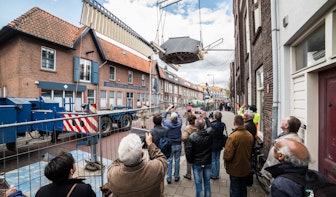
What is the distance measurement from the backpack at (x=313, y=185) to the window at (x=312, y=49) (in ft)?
5.95

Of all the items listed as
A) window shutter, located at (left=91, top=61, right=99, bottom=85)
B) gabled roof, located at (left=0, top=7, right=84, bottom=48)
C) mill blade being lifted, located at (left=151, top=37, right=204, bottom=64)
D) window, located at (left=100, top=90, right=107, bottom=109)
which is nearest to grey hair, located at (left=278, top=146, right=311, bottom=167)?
mill blade being lifted, located at (left=151, top=37, right=204, bottom=64)

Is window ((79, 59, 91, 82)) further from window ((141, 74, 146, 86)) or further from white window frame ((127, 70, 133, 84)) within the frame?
window ((141, 74, 146, 86))

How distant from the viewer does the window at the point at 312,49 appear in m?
2.33

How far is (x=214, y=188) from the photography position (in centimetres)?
351

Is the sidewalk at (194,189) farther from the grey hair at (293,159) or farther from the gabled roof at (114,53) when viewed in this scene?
the gabled roof at (114,53)

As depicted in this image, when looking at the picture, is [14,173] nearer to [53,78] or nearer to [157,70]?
[53,78]

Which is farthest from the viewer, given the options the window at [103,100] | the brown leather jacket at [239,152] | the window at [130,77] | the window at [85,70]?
the window at [130,77]

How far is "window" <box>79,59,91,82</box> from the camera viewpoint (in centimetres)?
1365

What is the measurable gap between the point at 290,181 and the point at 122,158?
1.37m

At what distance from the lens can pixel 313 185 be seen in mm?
1160

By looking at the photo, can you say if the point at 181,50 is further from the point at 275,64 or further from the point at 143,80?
the point at 143,80

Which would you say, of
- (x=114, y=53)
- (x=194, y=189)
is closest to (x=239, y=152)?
(x=194, y=189)

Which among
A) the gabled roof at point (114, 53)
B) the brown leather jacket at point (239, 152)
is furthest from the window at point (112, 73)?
the brown leather jacket at point (239, 152)

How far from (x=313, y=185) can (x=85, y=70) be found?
15.5 meters
